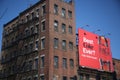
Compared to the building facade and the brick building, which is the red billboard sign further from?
the brick building

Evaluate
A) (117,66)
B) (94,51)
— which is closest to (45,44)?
(94,51)

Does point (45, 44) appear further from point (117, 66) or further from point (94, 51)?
point (117, 66)

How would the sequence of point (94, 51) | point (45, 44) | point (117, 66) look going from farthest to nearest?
point (117, 66) < point (94, 51) < point (45, 44)

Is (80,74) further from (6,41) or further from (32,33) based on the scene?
(6,41)

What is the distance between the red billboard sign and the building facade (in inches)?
78.3

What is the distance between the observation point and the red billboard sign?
48438mm

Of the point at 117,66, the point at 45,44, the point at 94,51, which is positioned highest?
the point at 45,44

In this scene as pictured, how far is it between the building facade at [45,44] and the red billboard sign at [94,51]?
1988 millimetres

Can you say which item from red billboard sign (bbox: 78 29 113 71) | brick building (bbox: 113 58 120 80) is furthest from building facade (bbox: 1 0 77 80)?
brick building (bbox: 113 58 120 80)

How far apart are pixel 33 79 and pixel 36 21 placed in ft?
39.7

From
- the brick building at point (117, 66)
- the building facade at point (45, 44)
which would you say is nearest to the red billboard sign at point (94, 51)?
the building facade at point (45, 44)

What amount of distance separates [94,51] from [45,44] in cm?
1277

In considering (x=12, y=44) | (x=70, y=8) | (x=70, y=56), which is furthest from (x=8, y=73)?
(x=70, y=8)

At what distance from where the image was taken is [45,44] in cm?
4394
